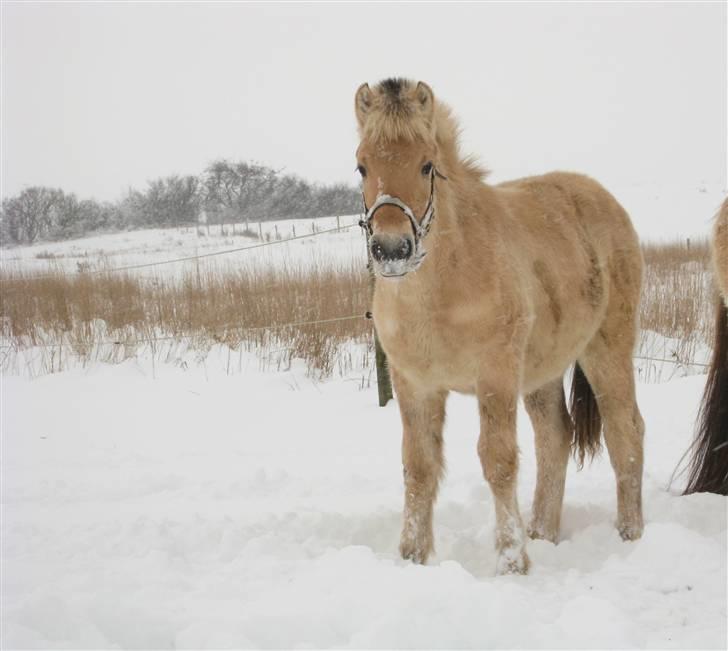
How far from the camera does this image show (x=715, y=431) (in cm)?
380

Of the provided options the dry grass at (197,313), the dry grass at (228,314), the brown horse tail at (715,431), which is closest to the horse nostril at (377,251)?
the brown horse tail at (715,431)

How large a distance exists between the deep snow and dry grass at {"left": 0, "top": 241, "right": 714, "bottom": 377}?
248 centimetres

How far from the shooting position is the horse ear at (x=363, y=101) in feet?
10.0

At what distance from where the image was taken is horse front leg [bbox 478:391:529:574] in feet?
9.89

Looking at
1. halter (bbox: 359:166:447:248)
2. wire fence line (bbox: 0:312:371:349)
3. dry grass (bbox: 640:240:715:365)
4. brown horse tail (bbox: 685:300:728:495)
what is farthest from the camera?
wire fence line (bbox: 0:312:371:349)

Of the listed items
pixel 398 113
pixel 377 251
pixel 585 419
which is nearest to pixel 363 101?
pixel 398 113

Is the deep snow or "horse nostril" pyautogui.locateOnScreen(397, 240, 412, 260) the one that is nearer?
the deep snow

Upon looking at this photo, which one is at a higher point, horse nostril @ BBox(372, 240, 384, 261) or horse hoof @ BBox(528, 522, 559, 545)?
horse nostril @ BBox(372, 240, 384, 261)

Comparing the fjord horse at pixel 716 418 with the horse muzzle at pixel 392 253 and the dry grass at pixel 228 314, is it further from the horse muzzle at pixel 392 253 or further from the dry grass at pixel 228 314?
→ the dry grass at pixel 228 314

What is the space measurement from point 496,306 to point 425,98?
1082mm

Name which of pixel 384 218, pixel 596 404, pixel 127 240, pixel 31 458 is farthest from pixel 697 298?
pixel 127 240

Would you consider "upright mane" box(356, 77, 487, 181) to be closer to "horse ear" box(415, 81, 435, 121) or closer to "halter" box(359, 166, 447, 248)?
"horse ear" box(415, 81, 435, 121)

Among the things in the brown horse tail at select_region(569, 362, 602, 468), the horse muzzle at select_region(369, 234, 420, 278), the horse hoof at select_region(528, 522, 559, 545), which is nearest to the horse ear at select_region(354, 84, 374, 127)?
the horse muzzle at select_region(369, 234, 420, 278)

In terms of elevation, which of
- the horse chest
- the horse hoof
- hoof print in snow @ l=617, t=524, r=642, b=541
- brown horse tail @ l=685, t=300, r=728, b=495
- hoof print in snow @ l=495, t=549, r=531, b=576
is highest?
the horse chest
